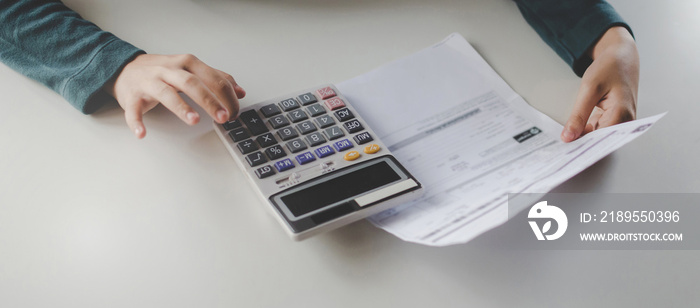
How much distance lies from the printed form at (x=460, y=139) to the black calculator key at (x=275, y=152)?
3.9 inches

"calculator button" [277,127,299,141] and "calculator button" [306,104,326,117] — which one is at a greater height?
"calculator button" [306,104,326,117]

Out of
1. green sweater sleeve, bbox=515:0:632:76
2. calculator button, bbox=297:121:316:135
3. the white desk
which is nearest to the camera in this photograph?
the white desk

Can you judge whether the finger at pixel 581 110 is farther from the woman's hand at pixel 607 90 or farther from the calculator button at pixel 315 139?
the calculator button at pixel 315 139

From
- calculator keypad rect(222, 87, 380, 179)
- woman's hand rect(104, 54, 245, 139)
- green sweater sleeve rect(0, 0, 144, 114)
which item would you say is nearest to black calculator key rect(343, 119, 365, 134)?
calculator keypad rect(222, 87, 380, 179)

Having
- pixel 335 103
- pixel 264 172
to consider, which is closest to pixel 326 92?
pixel 335 103

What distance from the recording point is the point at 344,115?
521 mm

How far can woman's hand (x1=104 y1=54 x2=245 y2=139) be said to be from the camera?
0.50m

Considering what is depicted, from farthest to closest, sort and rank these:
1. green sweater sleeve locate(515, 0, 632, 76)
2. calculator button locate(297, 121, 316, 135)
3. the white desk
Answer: green sweater sleeve locate(515, 0, 632, 76)
calculator button locate(297, 121, 316, 135)
the white desk

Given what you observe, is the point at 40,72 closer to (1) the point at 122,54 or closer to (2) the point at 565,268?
(1) the point at 122,54

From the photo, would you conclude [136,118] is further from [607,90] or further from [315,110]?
[607,90]

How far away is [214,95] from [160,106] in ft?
0.26

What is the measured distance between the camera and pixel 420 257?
422mm

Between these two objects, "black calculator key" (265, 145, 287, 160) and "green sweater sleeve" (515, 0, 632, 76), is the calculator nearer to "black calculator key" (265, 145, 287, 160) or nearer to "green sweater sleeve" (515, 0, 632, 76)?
"black calculator key" (265, 145, 287, 160)

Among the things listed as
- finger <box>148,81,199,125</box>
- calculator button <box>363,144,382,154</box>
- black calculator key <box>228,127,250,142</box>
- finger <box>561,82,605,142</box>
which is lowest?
finger <box>561,82,605,142</box>
